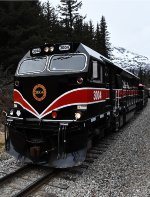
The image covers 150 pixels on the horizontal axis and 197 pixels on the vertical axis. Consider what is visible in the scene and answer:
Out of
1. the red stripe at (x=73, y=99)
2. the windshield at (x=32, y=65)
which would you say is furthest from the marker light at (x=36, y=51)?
the red stripe at (x=73, y=99)

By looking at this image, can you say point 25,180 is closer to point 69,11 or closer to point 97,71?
point 97,71

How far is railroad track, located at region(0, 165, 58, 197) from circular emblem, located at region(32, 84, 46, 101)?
1855 millimetres

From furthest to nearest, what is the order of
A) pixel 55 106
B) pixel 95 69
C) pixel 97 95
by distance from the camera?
pixel 97 95 < pixel 95 69 < pixel 55 106

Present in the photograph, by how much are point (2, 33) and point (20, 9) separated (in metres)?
2.45

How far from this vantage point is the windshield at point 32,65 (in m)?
8.27

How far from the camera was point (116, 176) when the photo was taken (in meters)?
7.33

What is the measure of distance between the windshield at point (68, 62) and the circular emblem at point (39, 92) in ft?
1.97

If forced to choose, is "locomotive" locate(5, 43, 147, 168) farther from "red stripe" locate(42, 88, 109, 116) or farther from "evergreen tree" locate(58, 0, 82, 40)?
"evergreen tree" locate(58, 0, 82, 40)

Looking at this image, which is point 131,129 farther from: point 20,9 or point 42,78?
point 20,9

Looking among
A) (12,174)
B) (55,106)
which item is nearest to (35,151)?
(12,174)

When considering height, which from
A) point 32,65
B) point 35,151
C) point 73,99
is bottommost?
point 35,151

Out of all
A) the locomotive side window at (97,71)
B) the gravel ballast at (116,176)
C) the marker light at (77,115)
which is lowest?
the gravel ballast at (116,176)

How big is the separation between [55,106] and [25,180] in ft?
6.53

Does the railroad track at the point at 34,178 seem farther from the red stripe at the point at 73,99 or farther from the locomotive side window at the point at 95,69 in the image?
the locomotive side window at the point at 95,69
